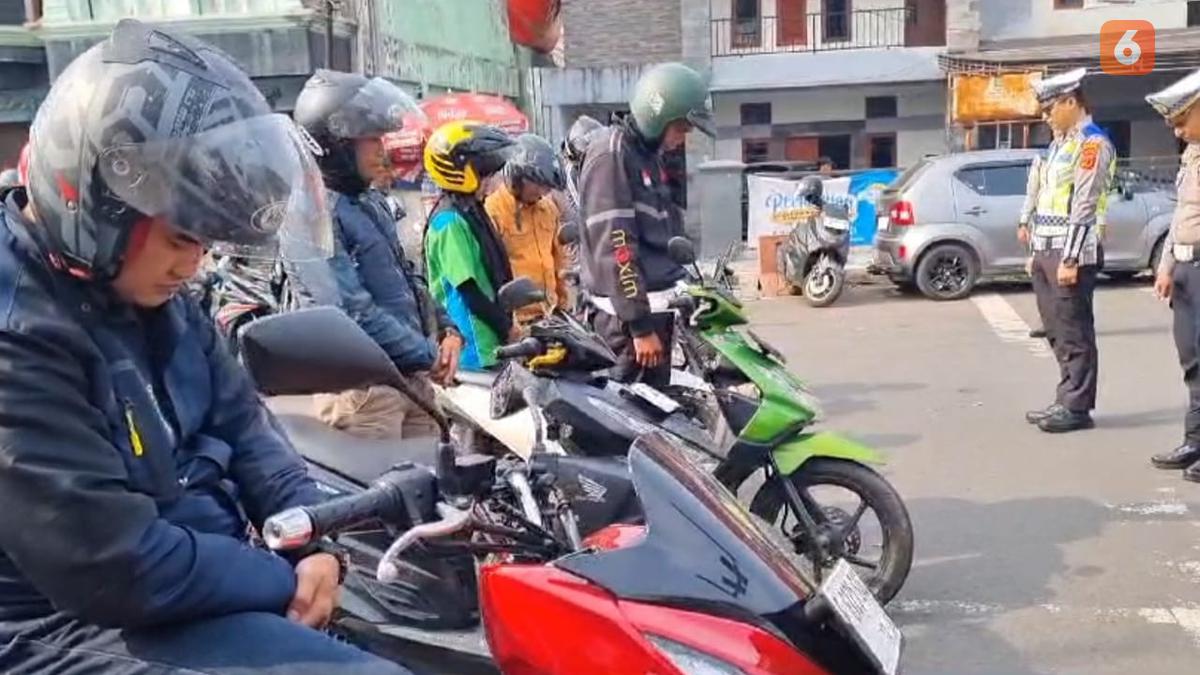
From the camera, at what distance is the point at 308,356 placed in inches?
82.0

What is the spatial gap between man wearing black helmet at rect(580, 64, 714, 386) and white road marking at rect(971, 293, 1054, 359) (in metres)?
5.08

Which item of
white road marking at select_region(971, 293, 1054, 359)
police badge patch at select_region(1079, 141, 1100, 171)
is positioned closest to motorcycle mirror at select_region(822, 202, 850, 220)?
→ white road marking at select_region(971, 293, 1054, 359)

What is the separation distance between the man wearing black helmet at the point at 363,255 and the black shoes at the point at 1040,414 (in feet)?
13.5

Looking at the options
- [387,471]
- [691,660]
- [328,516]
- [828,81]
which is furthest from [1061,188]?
[828,81]

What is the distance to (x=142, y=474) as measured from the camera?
187cm

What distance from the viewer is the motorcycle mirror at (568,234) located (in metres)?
6.26

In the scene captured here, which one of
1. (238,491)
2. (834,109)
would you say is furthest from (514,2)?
(238,491)

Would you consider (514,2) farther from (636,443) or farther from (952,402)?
(636,443)

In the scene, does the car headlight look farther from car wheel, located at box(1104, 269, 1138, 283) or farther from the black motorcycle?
car wheel, located at box(1104, 269, 1138, 283)

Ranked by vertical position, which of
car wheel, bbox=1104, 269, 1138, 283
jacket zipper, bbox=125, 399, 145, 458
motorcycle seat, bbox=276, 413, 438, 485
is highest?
jacket zipper, bbox=125, 399, 145, 458

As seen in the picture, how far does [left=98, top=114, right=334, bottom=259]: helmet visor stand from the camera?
1721 millimetres

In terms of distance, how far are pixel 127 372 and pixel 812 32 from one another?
24.6m

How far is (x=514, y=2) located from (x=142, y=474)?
19900 millimetres

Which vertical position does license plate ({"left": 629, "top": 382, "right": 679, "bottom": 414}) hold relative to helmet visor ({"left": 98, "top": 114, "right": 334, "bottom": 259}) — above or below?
below
